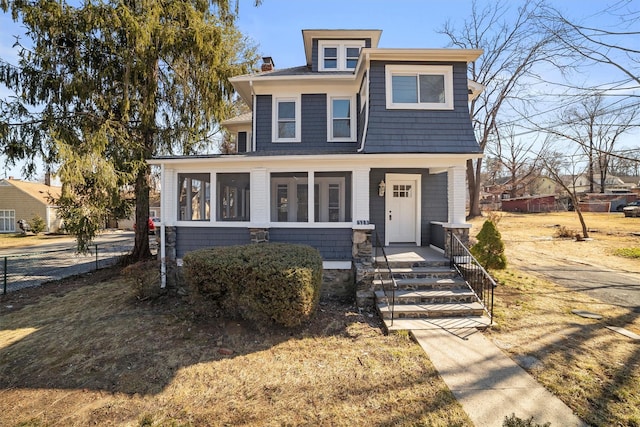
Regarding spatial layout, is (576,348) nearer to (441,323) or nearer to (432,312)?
(441,323)

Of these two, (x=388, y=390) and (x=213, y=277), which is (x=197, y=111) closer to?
(x=213, y=277)

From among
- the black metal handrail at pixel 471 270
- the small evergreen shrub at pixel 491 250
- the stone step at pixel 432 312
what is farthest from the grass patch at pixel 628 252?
the stone step at pixel 432 312

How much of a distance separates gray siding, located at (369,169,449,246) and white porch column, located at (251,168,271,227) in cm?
343

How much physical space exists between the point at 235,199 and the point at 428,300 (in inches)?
403

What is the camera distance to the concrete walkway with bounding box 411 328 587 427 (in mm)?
3418

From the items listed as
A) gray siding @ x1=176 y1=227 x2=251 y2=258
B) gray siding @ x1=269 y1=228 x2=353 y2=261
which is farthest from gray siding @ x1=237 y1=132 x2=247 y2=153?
gray siding @ x1=269 y1=228 x2=353 y2=261

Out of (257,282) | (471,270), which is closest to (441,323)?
(471,270)

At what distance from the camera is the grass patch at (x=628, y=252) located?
12284 millimetres

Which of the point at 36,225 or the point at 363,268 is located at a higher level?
the point at 36,225

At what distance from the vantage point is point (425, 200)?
31.7 feet

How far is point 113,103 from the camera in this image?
10320 millimetres

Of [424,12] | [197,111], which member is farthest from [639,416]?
[197,111]

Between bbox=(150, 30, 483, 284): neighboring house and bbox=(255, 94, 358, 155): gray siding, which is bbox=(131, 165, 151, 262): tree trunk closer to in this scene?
bbox=(150, 30, 483, 284): neighboring house

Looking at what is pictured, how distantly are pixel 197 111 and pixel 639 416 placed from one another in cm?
1310
